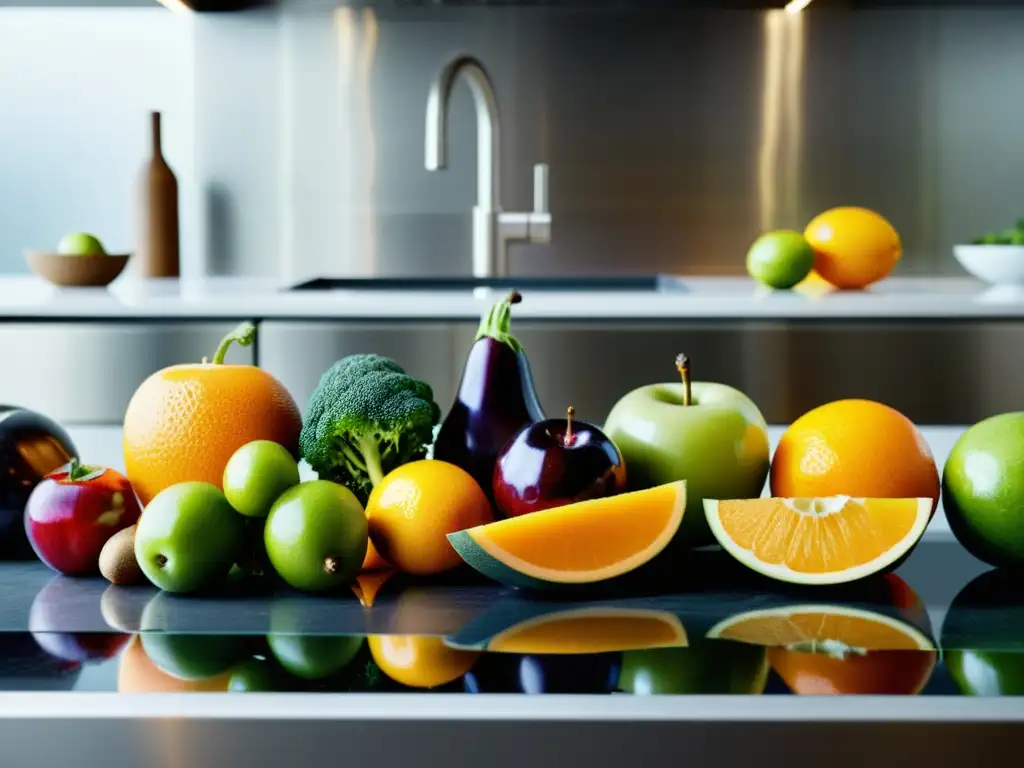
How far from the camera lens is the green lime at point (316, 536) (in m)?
0.72

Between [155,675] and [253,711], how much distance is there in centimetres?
7

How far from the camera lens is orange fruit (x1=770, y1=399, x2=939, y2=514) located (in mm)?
818

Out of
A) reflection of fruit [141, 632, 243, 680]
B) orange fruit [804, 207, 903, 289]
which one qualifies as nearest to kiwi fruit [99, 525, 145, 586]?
reflection of fruit [141, 632, 243, 680]

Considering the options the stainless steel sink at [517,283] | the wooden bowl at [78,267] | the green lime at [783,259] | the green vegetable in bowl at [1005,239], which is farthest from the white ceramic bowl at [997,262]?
the wooden bowl at [78,267]

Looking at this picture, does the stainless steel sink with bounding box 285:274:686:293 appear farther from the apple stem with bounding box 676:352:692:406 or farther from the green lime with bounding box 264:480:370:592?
the green lime with bounding box 264:480:370:592

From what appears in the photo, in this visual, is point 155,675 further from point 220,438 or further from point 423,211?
point 423,211

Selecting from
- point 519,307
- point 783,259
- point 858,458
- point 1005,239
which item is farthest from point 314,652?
point 1005,239

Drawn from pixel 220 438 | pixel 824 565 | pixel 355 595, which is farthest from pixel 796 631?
pixel 220 438

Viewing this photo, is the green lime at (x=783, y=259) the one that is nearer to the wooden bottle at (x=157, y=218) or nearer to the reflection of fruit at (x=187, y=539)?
the wooden bottle at (x=157, y=218)

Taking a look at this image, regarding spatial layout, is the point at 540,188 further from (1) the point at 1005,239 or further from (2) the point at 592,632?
(2) the point at 592,632

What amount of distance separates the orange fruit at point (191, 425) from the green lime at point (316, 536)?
0.36ft

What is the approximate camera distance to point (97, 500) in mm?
800

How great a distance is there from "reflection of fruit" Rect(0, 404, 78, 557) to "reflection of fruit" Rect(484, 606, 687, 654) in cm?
38

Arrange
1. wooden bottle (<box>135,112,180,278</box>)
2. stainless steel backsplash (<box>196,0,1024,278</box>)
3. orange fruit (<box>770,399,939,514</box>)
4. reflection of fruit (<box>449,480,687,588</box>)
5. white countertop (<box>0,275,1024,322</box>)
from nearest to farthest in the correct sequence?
reflection of fruit (<box>449,480,687,588</box>) → orange fruit (<box>770,399,939,514</box>) → white countertop (<box>0,275,1024,322</box>) → wooden bottle (<box>135,112,180,278</box>) → stainless steel backsplash (<box>196,0,1024,278</box>)
